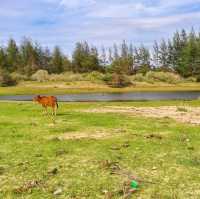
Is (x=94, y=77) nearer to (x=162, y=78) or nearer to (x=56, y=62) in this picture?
(x=162, y=78)

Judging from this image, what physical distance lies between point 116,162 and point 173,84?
384 ft

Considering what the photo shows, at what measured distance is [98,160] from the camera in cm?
1262

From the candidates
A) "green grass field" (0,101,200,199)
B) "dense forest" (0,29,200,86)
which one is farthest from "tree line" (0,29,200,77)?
"green grass field" (0,101,200,199)

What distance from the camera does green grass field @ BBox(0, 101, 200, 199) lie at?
9648 mm

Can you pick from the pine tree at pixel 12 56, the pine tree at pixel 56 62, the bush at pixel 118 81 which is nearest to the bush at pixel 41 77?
the bush at pixel 118 81

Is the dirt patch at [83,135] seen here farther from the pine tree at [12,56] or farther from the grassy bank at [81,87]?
the pine tree at [12,56]

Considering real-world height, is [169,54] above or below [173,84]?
above

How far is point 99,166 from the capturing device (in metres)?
11.8

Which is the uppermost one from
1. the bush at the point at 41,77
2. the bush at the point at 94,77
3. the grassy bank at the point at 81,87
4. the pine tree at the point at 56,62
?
the pine tree at the point at 56,62

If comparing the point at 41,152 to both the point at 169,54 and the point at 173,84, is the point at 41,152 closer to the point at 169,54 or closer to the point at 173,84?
the point at 173,84

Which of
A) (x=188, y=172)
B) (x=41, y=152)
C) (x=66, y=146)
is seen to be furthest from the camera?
(x=66, y=146)

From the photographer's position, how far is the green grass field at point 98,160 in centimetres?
965

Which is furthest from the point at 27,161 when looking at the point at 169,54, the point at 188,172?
the point at 169,54

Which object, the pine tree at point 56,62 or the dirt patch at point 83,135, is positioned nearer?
the dirt patch at point 83,135
